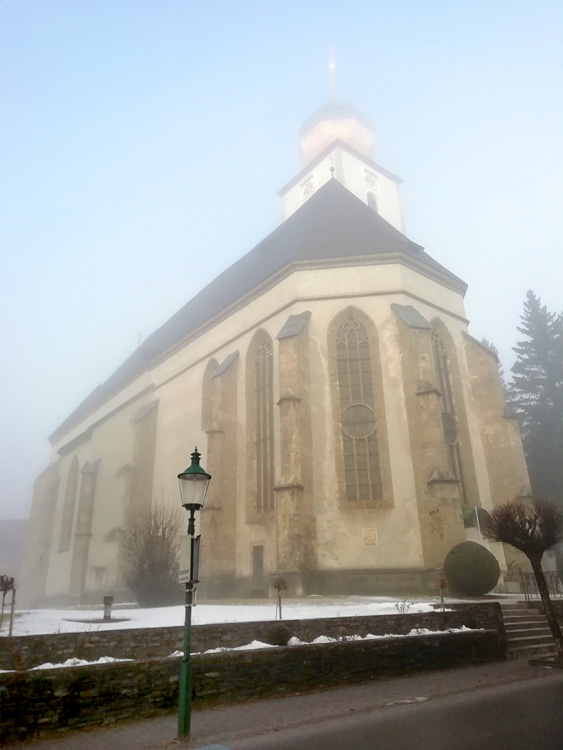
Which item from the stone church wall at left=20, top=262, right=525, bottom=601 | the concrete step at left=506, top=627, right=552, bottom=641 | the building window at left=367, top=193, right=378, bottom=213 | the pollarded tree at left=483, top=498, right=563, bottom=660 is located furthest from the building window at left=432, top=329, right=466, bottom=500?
the building window at left=367, top=193, right=378, bottom=213

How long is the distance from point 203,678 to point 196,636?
2.50 ft

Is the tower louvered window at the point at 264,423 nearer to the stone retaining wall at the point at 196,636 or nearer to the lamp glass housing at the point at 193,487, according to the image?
the stone retaining wall at the point at 196,636

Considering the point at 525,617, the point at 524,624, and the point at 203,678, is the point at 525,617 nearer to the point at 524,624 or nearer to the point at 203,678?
the point at 524,624

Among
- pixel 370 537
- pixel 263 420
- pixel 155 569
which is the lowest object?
pixel 155 569

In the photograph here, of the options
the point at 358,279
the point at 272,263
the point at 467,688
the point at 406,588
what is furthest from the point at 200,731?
the point at 272,263

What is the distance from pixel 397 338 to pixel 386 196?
863 inches

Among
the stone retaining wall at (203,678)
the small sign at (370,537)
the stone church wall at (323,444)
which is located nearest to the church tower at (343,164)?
the stone church wall at (323,444)

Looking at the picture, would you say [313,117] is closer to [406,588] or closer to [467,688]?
[406,588]

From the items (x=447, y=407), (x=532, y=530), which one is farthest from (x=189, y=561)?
(x=447, y=407)

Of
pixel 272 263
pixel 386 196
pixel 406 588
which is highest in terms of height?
pixel 386 196

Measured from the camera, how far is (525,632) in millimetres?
12164

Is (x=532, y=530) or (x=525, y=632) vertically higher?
(x=532, y=530)

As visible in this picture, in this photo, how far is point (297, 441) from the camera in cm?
1711

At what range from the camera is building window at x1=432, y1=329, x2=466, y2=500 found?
60.7 feet
